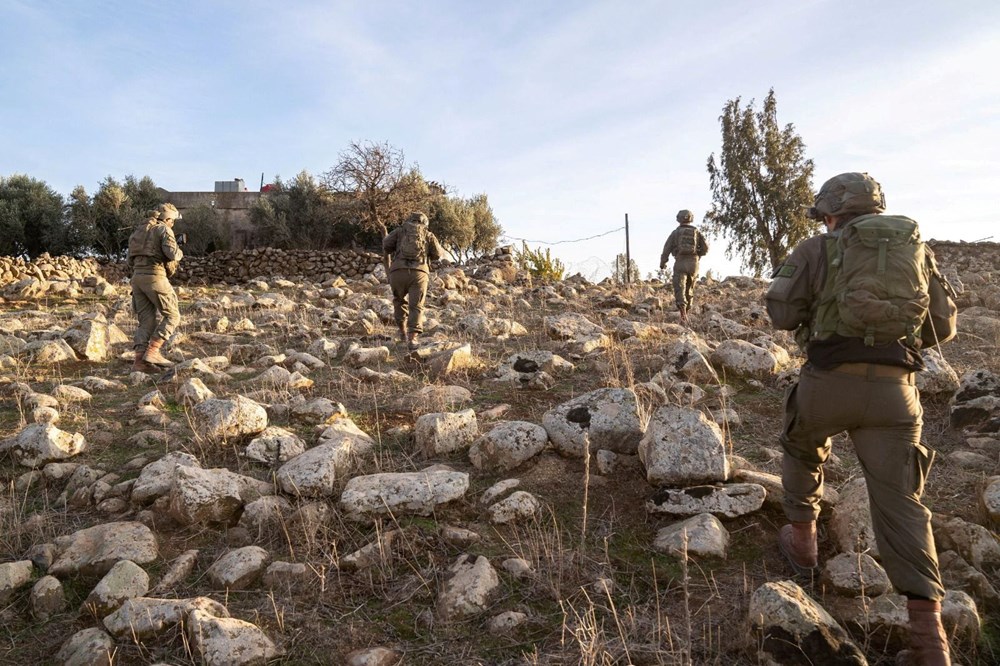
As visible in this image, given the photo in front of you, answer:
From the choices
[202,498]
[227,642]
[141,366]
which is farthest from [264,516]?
[141,366]

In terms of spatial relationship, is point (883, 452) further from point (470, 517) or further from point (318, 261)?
point (318, 261)

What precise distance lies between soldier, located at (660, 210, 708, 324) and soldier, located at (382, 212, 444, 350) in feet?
11.5

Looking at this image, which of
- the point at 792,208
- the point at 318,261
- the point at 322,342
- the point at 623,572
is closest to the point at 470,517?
the point at 623,572

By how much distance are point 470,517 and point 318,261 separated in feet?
49.6

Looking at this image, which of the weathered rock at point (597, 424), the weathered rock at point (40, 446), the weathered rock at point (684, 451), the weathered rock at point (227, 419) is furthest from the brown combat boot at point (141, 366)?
the weathered rock at point (684, 451)

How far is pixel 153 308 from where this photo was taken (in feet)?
21.6

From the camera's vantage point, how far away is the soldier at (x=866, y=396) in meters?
2.11

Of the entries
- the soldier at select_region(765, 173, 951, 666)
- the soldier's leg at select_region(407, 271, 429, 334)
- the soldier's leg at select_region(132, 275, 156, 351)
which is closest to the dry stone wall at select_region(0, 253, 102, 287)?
the soldier's leg at select_region(132, 275, 156, 351)

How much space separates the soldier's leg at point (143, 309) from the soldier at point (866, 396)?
20.0ft

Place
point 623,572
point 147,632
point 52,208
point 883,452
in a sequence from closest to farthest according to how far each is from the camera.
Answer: point 883,452 < point 147,632 < point 623,572 < point 52,208

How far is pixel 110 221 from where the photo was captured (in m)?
19.2

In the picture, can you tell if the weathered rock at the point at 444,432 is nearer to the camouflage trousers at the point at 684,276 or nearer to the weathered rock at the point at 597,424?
the weathered rock at the point at 597,424

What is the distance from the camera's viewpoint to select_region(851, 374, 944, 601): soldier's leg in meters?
2.10

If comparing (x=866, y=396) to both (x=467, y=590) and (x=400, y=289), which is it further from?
(x=400, y=289)
